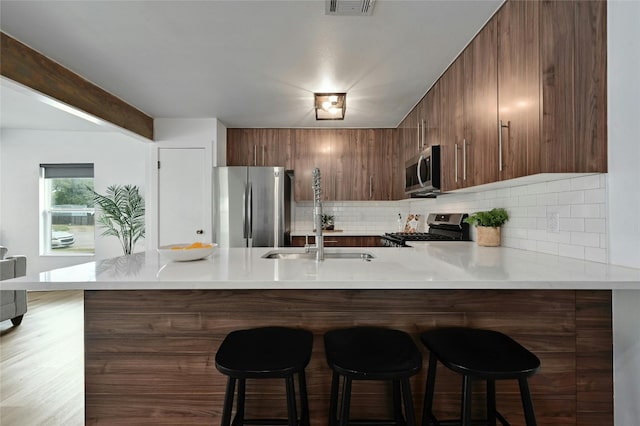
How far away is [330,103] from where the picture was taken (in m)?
3.11

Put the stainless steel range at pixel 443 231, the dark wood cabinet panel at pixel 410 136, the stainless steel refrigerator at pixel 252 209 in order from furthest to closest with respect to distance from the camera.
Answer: the stainless steel refrigerator at pixel 252 209, the dark wood cabinet panel at pixel 410 136, the stainless steel range at pixel 443 231

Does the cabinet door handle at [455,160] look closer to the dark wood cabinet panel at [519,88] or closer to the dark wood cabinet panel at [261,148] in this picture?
the dark wood cabinet panel at [519,88]

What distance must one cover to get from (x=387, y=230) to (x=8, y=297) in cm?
433

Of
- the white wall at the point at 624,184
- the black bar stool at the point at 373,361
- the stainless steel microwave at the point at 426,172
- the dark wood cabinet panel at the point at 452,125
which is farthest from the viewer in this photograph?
the stainless steel microwave at the point at 426,172

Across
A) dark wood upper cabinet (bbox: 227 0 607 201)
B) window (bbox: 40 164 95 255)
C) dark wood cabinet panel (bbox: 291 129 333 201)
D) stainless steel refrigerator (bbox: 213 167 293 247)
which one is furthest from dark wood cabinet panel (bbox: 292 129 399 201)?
window (bbox: 40 164 95 255)

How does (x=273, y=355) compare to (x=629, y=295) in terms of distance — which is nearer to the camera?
(x=273, y=355)

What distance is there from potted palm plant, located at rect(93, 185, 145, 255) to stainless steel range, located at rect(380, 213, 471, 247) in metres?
3.82

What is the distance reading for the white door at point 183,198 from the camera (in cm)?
405

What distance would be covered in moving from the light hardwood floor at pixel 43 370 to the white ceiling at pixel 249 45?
233 centimetres

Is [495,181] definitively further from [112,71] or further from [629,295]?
[112,71]

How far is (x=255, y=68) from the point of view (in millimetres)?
2588

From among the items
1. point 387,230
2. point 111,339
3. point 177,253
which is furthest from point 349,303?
point 387,230

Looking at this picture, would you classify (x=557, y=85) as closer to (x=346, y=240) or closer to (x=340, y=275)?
(x=340, y=275)

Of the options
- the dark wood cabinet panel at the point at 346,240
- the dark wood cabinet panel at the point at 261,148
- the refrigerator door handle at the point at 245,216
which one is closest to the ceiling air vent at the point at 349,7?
the refrigerator door handle at the point at 245,216
